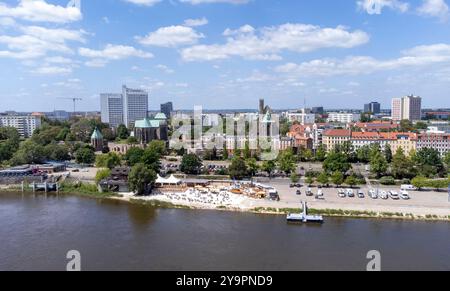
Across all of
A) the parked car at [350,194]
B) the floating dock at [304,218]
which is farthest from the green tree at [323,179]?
the floating dock at [304,218]

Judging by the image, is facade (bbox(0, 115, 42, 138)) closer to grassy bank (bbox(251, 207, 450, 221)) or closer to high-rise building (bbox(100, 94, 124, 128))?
high-rise building (bbox(100, 94, 124, 128))

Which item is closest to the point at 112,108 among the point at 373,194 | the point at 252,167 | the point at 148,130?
the point at 148,130

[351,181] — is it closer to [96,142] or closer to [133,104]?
[96,142]

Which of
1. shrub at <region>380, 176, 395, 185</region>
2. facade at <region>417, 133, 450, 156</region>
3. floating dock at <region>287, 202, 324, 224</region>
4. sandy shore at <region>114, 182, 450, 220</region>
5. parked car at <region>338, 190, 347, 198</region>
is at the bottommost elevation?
floating dock at <region>287, 202, 324, 224</region>

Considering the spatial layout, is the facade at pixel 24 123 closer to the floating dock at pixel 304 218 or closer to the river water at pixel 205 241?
the river water at pixel 205 241

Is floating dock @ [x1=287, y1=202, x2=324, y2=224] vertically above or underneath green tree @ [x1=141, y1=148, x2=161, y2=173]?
underneath

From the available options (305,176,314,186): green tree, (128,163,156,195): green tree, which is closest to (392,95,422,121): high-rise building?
(305,176,314,186): green tree

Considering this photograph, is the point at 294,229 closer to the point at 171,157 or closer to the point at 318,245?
the point at 318,245
